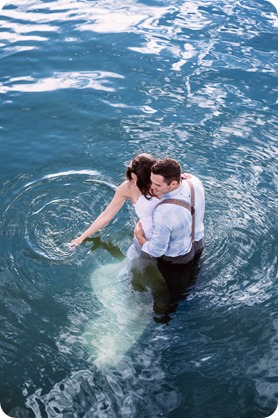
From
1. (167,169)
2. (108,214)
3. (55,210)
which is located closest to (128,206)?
(55,210)

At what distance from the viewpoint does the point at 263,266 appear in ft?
23.7

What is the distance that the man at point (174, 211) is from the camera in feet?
18.8

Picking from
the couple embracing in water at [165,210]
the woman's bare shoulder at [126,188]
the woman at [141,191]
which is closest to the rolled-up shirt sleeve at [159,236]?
the couple embracing in water at [165,210]

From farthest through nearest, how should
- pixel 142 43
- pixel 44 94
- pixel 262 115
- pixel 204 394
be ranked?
pixel 142 43
pixel 44 94
pixel 262 115
pixel 204 394

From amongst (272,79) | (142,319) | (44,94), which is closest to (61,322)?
(142,319)

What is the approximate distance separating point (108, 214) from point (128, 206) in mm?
1263

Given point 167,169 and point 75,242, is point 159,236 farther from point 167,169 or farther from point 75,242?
point 75,242

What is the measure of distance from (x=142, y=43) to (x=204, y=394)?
881 centimetres

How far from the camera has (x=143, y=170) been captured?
611 centimetres

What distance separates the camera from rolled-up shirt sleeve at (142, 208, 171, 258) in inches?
235

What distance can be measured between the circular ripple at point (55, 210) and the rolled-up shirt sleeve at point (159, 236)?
172cm

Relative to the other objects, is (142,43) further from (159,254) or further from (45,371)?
(45,371)

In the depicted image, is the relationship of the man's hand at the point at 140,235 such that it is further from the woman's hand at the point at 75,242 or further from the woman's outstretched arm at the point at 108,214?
the woman's hand at the point at 75,242

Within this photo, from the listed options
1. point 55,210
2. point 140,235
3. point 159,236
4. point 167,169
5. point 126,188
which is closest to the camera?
point 167,169
